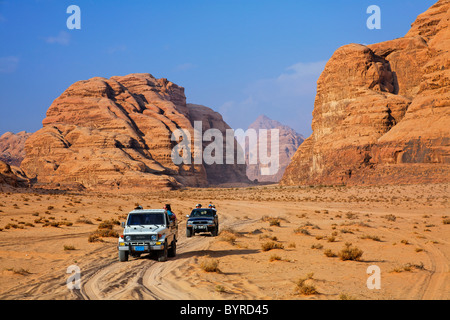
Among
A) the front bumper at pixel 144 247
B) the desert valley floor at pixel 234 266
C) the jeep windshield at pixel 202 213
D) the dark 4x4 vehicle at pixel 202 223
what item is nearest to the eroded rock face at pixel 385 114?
the desert valley floor at pixel 234 266

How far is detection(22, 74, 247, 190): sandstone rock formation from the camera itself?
10381 centimetres

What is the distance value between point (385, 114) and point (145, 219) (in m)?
77.0

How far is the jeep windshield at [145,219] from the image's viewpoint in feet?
48.2

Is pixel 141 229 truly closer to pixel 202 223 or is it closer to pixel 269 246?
pixel 269 246

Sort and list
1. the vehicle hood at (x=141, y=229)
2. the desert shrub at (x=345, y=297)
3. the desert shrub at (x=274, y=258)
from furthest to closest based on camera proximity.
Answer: the desert shrub at (x=274, y=258), the vehicle hood at (x=141, y=229), the desert shrub at (x=345, y=297)

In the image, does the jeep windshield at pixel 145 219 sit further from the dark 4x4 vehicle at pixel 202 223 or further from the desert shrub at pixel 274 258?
the dark 4x4 vehicle at pixel 202 223

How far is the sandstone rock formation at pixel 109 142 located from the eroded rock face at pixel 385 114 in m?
37.7

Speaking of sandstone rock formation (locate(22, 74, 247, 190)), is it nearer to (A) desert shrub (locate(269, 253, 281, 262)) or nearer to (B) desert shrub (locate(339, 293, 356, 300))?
(A) desert shrub (locate(269, 253, 281, 262))

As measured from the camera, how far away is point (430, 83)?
2894 inches

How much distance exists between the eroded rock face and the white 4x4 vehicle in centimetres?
5685

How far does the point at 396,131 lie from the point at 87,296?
7348cm

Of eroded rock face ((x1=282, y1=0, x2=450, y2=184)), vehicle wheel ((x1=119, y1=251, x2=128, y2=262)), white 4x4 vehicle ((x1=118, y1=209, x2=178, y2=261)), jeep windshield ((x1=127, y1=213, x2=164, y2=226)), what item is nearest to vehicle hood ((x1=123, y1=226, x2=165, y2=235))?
white 4x4 vehicle ((x1=118, y1=209, x2=178, y2=261))
